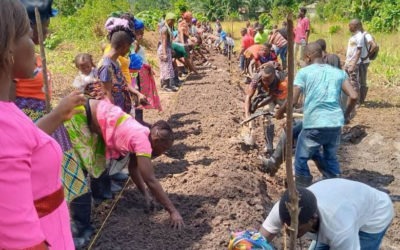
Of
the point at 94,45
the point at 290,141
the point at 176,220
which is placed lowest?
the point at 176,220

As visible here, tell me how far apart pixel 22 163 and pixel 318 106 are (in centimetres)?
408

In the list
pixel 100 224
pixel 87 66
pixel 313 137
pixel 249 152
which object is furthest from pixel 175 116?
pixel 100 224

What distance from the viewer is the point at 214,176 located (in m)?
4.94

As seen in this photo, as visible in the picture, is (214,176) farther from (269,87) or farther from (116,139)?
(269,87)

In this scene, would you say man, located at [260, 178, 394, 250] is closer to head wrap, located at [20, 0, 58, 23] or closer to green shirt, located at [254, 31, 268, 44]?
head wrap, located at [20, 0, 58, 23]

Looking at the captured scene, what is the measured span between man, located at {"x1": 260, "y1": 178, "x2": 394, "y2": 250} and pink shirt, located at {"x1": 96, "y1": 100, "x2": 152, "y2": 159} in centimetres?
107

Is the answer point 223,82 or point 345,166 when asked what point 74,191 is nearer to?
point 345,166

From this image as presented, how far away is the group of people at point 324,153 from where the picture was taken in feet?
8.84

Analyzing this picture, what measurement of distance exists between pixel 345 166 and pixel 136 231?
3644 millimetres

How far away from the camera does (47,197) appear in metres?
1.54

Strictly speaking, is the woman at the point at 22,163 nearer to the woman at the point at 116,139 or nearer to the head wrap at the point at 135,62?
the woman at the point at 116,139

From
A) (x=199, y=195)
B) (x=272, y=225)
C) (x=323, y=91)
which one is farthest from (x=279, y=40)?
(x=272, y=225)

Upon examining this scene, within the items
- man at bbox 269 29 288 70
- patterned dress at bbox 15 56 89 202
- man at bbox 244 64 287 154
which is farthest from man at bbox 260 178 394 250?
man at bbox 269 29 288 70

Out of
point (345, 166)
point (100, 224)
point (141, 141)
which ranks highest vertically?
point (141, 141)
